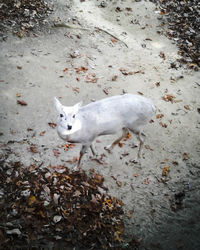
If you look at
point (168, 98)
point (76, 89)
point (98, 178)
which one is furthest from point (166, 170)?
point (76, 89)

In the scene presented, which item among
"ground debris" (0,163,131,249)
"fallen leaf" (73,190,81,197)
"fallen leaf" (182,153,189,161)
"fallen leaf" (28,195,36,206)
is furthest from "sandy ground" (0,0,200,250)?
"fallen leaf" (28,195,36,206)

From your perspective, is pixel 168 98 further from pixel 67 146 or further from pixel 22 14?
pixel 22 14

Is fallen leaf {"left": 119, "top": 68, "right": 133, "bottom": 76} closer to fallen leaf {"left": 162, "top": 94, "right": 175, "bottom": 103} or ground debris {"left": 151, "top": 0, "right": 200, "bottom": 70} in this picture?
fallen leaf {"left": 162, "top": 94, "right": 175, "bottom": 103}

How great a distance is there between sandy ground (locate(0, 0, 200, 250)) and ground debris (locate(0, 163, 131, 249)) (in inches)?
15.0

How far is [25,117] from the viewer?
19.7 feet

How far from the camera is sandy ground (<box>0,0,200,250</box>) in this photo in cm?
491

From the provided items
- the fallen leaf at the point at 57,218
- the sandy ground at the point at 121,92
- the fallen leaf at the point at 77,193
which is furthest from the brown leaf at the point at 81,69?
the fallen leaf at the point at 57,218

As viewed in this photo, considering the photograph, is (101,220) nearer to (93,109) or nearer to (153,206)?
(153,206)

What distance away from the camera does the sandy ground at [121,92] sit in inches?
193

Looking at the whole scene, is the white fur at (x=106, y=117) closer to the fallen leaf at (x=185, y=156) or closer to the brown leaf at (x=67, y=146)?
the brown leaf at (x=67, y=146)

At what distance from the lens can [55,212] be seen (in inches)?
162

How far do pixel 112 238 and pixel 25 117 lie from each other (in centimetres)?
365

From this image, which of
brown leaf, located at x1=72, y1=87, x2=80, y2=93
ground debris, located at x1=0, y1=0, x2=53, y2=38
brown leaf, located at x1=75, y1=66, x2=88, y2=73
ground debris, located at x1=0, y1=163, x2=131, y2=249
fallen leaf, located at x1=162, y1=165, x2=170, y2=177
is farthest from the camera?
ground debris, located at x1=0, y1=0, x2=53, y2=38

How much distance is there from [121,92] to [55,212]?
14.6 feet
